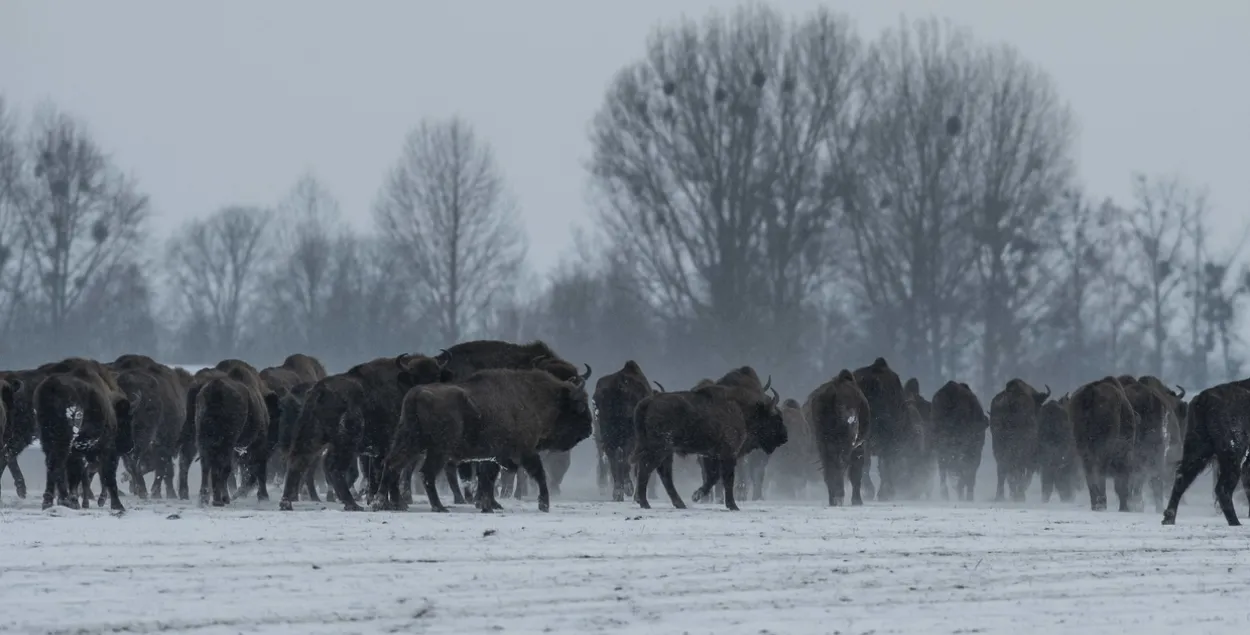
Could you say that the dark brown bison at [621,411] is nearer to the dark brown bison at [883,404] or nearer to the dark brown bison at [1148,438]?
the dark brown bison at [883,404]

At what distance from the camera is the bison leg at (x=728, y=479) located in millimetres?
24125

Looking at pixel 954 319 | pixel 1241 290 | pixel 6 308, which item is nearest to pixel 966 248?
pixel 954 319

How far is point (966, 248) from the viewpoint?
2589 inches

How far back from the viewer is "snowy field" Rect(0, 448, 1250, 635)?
41.4ft

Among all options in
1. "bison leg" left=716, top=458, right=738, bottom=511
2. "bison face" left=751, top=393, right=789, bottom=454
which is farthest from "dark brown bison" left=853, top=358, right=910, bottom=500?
"bison leg" left=716, top=458, right=738, bottom=511

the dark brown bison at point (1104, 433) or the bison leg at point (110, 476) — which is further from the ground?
the dark brown bison at point (1104, 433)

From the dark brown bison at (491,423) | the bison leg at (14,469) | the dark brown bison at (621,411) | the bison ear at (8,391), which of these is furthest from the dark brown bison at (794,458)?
the bison ear at (8,391)

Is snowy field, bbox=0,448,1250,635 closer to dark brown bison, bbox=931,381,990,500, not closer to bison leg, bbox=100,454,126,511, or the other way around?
bison leg, bbox=100,454,126,511

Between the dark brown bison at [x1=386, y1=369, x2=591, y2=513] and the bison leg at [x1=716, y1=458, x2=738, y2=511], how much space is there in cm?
185

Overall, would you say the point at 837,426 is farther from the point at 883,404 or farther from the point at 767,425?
the point at 883,404

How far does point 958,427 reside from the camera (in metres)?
37.1

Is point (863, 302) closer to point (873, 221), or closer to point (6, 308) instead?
point (873, 221)

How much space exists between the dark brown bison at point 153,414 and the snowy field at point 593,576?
6780 mm

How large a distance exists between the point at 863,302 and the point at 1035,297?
6196 mm
